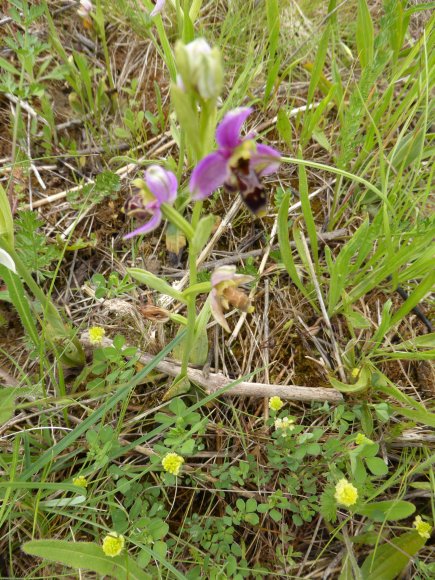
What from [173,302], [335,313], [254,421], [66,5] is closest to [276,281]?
[335,313]

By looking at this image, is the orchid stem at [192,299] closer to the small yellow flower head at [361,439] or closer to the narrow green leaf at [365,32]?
the small yellow flower head at [361,439]

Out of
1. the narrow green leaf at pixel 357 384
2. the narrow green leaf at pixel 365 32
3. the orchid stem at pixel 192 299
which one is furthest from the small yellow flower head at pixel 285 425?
the narrow green leaf at pixel 365 32

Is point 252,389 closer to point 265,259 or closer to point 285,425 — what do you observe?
point 285,425

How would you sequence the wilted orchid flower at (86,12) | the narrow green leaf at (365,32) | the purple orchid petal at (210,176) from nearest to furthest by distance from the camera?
the purple orchid petal at (210,176) → the narrow green leaf at (365,32) → the wilted orchid flower at (86,12)

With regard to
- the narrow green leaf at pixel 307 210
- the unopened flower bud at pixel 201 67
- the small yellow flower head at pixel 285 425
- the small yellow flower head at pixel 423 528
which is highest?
the unopened flower bud at pixel 201 67

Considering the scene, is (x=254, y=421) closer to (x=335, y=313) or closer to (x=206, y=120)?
(x=335, y=313)

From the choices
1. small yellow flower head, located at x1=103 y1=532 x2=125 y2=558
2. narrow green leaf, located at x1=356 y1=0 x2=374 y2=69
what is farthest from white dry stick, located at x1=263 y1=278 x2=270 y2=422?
narrow green leaf, located at x1=356 y1=0 x2=374 y2=69
